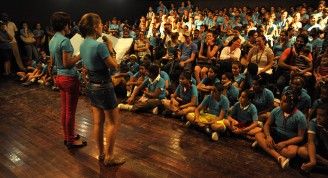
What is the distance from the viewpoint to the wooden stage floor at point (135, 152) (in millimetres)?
2590

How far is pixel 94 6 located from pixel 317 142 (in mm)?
10390

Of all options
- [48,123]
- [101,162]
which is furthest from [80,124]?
[101,162]

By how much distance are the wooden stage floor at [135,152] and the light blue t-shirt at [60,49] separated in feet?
3.01

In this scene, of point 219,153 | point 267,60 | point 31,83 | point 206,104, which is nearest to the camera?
point 219,153

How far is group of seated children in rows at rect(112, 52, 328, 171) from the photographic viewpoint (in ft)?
8.67

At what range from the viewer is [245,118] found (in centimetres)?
333

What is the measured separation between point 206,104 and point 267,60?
1.68m

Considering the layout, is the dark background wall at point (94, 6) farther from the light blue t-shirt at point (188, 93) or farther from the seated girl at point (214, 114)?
the seated girl at point (214, 114)

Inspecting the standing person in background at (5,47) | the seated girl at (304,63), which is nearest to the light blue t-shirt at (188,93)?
the seated girl at (304,63)

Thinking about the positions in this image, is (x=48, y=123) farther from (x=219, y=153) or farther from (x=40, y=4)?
(x=40, y=4)

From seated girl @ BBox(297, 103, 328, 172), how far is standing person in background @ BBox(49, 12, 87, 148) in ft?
7.72

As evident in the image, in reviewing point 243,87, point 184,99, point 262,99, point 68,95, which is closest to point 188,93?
point 184,99

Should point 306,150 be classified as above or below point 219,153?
above

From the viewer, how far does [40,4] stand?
367 inches
